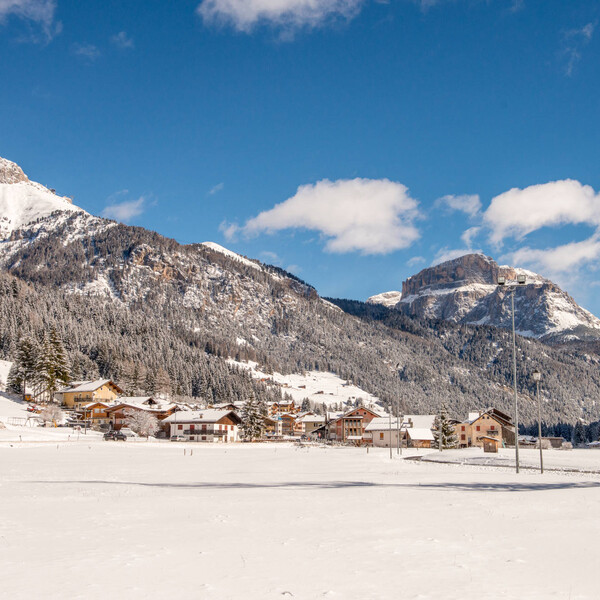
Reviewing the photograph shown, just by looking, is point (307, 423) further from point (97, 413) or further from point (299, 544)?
point (299, 544)

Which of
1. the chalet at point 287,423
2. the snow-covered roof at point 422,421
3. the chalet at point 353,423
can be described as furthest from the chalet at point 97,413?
the chalet at point 287,423

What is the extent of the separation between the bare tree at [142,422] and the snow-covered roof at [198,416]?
17.3 ft

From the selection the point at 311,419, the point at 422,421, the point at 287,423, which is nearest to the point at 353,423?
the point at 422,421

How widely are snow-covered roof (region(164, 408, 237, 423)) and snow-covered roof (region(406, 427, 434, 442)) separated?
1540 inches

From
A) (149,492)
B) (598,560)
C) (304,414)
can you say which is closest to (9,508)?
(149,492)

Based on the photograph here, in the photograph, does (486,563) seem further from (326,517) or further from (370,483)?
(370,483)

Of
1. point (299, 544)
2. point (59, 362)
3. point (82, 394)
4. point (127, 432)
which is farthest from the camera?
point (82, 394)

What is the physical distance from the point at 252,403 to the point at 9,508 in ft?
350

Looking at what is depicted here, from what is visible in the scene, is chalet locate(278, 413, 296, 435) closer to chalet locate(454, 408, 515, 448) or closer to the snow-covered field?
chalet locate(454, 408, 515, 448)

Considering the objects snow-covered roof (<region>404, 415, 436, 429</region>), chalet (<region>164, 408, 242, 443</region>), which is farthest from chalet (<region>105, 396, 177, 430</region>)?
snow-covered roof (<region>404, 415, 436, 429</region>)

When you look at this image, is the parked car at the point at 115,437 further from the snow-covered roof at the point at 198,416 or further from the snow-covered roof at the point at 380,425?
the snow-covered roof at the point at 380,425

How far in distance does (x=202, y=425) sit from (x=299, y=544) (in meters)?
113

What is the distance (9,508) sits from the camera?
65.1 ft

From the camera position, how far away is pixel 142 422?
383 feet
